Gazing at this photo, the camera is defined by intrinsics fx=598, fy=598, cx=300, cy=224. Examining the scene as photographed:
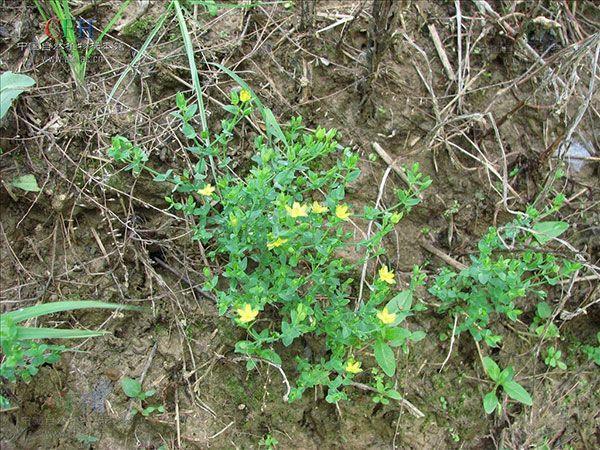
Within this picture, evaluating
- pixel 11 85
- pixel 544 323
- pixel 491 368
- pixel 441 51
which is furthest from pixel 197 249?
pixel 544 323

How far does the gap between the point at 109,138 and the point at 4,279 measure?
2.31 feet

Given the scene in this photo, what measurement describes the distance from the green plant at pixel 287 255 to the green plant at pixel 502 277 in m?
0.25

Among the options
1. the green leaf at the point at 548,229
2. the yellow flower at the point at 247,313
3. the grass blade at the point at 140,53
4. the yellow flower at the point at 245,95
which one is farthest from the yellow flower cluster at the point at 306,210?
the green leaf at the point at 548,229

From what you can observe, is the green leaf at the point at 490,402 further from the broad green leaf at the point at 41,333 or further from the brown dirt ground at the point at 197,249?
the broad green leaf at the point at 41,333

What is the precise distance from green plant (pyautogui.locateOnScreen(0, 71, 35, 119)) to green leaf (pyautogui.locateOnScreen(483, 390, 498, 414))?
2303mm

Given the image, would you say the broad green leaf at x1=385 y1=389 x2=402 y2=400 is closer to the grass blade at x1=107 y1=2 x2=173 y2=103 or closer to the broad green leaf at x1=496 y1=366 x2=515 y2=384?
the broad green leaf at x1=496 y1=366 x2=515 y2=384

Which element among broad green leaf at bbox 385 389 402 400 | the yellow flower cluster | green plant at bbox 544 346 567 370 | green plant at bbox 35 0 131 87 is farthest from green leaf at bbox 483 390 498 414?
green plant at bbox 35 0 131 87

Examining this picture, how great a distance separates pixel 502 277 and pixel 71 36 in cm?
199

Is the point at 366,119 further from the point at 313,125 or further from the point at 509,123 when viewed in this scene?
the point at 509,123

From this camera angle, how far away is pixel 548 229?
2.73 meters

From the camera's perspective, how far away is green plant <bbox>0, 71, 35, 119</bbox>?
225 cm

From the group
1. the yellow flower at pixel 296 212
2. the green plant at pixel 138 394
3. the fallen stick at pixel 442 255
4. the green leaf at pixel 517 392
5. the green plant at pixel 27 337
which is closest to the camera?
the green plant at pixel 27 337

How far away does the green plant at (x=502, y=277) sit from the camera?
2.47 metres

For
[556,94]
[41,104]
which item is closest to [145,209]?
[41,104]
